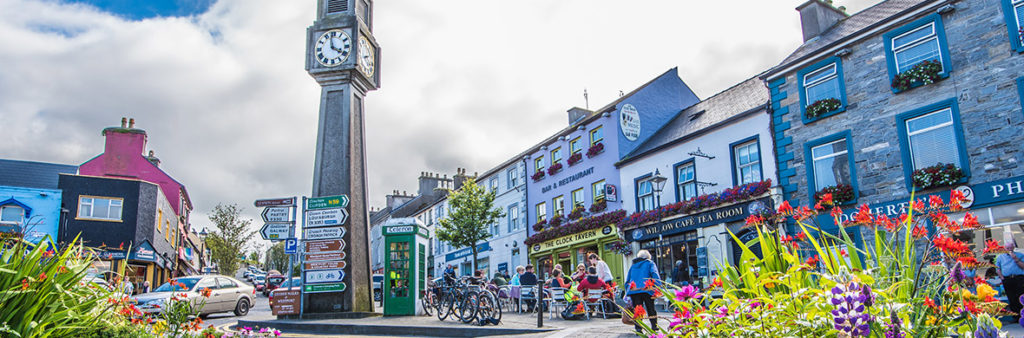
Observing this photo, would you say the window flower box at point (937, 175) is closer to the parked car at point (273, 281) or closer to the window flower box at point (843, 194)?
the window flower box at point (843, 194)

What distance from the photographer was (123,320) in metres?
6.00

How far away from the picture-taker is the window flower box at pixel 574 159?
28.8m

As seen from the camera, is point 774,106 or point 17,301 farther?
point 774,106

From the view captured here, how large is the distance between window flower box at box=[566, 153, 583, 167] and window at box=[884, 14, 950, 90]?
1413cm

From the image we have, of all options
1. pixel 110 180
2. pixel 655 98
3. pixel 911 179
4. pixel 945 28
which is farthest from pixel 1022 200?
pixel 110 180

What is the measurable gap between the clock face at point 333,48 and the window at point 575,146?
46.7 feet

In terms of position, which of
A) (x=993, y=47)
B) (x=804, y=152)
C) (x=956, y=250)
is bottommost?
(x=956, y=250)

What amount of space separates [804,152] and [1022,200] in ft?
17.5

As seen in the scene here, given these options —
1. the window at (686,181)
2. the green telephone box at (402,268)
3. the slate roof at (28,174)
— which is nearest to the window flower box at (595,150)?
A: the window at (686,181)

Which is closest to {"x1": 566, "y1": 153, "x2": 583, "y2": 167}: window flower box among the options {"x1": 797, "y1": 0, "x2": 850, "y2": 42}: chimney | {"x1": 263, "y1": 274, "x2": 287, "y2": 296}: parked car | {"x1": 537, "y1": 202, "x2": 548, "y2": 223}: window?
{"x1": 537, "y1": 202, "x2": 548, "y2": 223}: window

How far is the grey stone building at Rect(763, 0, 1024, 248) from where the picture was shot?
14.0m

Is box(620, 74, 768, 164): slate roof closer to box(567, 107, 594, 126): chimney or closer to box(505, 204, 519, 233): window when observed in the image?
box(567, 107, 594, 126): chimney

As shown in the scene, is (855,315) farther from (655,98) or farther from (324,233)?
(655,98)

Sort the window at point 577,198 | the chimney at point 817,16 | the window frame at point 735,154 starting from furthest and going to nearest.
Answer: the window at point 577,198, the chimney at point 817,16, the window frame at point 735,154
